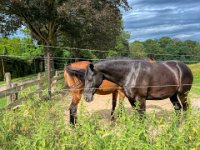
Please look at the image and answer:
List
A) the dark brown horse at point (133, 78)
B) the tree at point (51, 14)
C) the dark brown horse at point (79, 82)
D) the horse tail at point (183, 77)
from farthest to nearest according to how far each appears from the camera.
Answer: the tree at point (51, 14) < the dark brown horse at point (79, 82) < the horse tail at point (183, 77) < the dark brown horse at point (133, 78)

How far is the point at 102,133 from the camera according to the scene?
3.84 m

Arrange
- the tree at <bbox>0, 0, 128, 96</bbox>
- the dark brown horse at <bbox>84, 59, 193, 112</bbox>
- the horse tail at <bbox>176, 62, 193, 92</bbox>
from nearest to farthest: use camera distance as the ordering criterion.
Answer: the dark brown horse at <bbox>84, 59, 193, 112</bbox>, the horse tail at <bbox>176, 62, 193, 92</bbox>, the tree at <bbox>0, 0, 128, 96</bbox>

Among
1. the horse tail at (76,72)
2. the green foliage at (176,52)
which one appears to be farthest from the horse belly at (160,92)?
the horse tail at (76,72)

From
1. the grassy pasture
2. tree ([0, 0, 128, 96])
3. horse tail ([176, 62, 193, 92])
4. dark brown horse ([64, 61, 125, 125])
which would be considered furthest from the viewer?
tree ([0, 0, 128, 96])

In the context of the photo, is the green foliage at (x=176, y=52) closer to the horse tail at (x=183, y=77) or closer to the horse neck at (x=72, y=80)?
the horse tail at (x=183, y=77)

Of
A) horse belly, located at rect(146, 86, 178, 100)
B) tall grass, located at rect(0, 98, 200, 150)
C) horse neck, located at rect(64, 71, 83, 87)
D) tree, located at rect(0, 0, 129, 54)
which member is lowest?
horse belly, located at rect(146, 86, 178, 100)

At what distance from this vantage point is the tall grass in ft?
11.7

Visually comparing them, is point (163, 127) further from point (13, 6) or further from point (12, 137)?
point (13, 6)

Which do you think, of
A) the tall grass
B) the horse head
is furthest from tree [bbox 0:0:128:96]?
the tall grass

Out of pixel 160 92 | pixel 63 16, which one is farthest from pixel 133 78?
pixel 63 16

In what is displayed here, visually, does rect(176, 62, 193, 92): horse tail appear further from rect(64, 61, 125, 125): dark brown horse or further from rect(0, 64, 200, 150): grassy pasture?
rect(0, 64, 200, 150): grassy pasture

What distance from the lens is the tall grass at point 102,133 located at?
357cm

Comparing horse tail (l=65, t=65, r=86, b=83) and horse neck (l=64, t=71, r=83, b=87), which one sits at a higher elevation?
horse tail (l=65, t=65, r=86, b=83)

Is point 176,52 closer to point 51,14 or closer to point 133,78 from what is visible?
point 51,14
